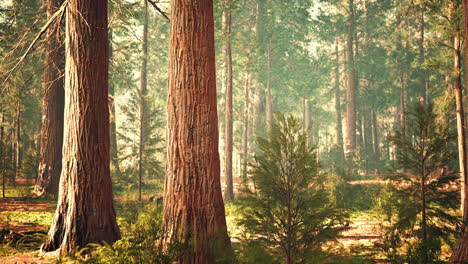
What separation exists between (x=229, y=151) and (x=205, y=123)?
43.5 feet

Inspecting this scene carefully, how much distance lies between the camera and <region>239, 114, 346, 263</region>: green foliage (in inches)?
212

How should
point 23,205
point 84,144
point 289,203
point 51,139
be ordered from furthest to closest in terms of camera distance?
1. point 51,139
2. point 23,205
3. point 84,144
4. point 289,203

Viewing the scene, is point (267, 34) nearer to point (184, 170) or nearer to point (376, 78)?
point (376, 78)

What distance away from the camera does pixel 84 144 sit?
6605 mm

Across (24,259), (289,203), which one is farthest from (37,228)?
(289,203)

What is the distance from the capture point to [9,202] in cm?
1233

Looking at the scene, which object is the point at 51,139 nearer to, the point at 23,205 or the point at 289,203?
the point at 23,205

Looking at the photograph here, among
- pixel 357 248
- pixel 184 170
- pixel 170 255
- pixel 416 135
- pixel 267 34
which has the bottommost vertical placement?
pixel 357 248

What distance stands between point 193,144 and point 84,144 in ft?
7.25

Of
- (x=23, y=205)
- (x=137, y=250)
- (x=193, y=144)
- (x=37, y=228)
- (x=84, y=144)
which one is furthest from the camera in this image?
(x=23, y=205)

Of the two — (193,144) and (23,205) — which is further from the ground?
(193,144)

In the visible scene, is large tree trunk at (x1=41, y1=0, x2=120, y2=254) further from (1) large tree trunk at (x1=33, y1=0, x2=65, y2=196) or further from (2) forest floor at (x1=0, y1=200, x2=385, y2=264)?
(1) large tree trunk at (x1=33, y1=0, x2=65, y2=196)

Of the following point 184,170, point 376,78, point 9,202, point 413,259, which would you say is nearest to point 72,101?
point 184,170

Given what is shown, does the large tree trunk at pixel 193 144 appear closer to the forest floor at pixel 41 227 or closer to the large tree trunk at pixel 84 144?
the large tree trunk at pixel 84 144
